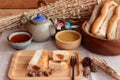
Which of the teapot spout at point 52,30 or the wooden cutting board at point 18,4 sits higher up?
the teapot spout at point 52,30

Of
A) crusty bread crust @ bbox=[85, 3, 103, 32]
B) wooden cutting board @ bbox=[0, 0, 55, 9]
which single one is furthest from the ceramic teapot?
wooden cutting board @ bbox=[0, 0, 55, 9]

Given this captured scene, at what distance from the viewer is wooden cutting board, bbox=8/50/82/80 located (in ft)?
2.89

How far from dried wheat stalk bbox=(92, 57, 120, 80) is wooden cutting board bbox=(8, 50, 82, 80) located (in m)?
0.07

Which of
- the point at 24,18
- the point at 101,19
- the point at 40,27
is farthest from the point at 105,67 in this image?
the point at 24,18

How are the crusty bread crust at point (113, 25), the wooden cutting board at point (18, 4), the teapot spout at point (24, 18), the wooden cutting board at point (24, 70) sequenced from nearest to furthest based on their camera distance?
the wooden cutting board at point (24, 70), the crusty bread crust at point (113, 25), the teapot spout at point (24, 18), the wooden cutting board at point (18, 4)

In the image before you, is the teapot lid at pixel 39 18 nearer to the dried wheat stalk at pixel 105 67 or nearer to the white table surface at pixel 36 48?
the white table surface at pixel 36 48

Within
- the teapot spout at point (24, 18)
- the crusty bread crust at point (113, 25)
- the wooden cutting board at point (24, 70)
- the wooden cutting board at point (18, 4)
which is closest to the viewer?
the wooden cutting board at point (24, 70)

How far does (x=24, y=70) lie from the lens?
3.04 ft

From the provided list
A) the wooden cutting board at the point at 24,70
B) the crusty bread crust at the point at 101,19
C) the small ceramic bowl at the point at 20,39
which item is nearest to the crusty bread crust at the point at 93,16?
the crusty bread crust at the point at 101,19

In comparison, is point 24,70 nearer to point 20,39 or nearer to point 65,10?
point 20,39

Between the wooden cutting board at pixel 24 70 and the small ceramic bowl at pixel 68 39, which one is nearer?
the wooden cutting board at pixel 24 70

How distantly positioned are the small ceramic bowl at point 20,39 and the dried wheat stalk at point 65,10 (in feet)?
0.30

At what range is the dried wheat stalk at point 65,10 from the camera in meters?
1.15

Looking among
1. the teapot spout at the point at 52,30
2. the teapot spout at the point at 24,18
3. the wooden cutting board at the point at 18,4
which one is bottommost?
the wooden cutting board at the point at 18,4
